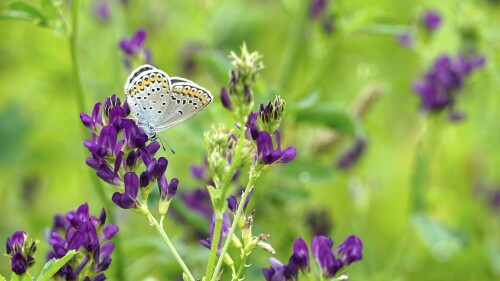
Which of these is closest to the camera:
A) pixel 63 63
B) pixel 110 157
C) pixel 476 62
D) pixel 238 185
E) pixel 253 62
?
pixel 253 62

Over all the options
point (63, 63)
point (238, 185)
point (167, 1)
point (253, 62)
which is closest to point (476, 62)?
point (238, 185)

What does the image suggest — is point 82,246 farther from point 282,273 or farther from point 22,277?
point 282,273

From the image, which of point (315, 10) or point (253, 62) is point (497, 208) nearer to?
point (315, 10)

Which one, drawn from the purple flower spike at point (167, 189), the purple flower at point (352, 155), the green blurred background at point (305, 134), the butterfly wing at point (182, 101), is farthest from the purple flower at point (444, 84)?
the purple flower spike at point (167, 189)

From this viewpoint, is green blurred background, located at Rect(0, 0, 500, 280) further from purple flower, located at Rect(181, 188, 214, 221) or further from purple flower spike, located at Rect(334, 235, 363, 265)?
purple flower spike, located at Rect(334, 235, 363, 265)

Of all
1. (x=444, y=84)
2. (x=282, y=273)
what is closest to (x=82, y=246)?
(x=282, y=273)
